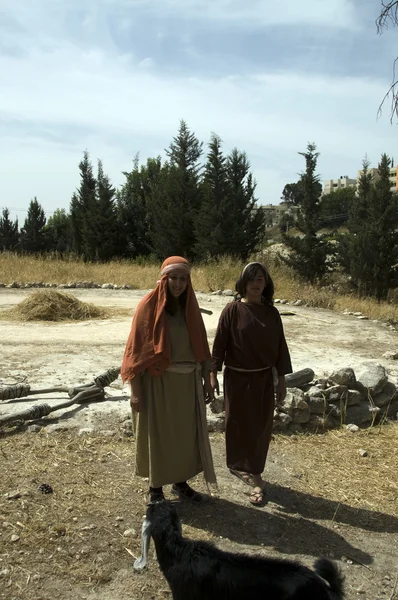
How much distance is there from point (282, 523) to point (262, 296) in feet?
4.84

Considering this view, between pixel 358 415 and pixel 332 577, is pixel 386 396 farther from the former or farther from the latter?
pixel 332 577

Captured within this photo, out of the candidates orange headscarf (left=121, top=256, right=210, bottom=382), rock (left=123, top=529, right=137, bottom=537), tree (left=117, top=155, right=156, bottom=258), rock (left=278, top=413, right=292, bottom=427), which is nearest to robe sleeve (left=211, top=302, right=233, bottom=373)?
orange headscarf (left=121, top=256, right=210, bottom=382)

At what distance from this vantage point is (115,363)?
693 cm

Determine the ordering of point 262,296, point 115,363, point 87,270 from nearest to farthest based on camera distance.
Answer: point 262,296
point 115,363
point 87,270

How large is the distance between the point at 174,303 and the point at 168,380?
0.49 metres

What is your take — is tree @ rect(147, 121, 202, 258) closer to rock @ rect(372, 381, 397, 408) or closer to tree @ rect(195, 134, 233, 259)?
tree @ rect(195, 134, 233, 259)

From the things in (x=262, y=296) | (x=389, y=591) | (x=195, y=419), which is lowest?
(x=389, y=591)

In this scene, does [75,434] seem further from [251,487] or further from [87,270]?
[87,270]

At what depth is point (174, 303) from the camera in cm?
329

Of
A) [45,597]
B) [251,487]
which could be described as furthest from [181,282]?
[45,597]

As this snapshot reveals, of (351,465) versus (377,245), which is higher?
(377,245)

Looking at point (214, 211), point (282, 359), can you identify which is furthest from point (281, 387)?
point (214, 211)

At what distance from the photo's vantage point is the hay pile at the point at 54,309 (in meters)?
10.2

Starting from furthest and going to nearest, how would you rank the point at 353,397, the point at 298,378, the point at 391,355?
the point at 391,355 < the point at 298,378 < the point at 353,397
